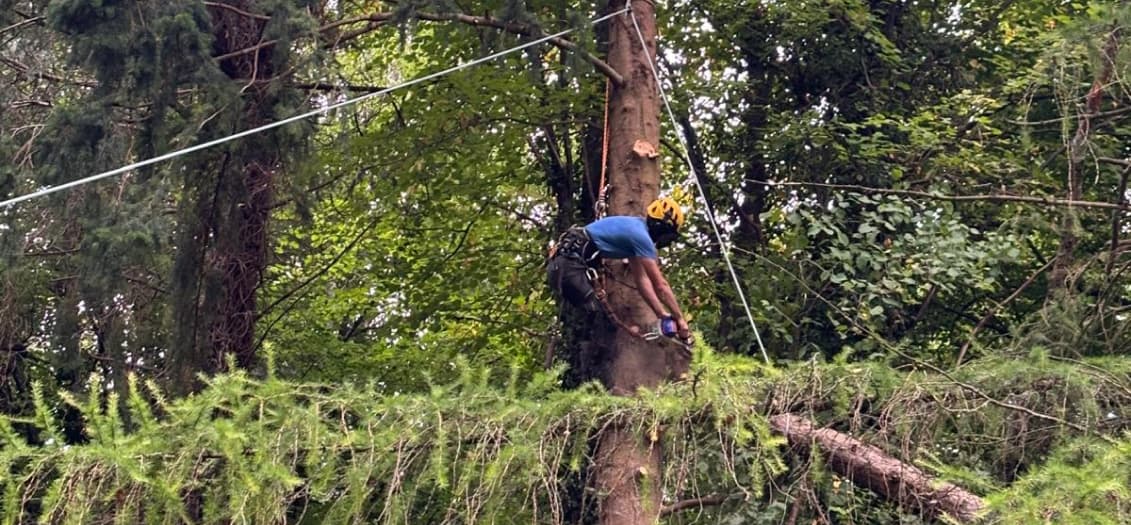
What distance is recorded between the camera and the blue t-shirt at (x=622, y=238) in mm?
6734

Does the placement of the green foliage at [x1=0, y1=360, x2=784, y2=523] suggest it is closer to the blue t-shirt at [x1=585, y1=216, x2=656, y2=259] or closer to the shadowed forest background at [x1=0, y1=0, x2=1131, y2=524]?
the shadowed forest background at [x1=0, y1=0, x2=1131, y2=524]

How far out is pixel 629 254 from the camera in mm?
6793

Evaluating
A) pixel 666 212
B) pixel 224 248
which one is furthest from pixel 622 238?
pixel 224 248

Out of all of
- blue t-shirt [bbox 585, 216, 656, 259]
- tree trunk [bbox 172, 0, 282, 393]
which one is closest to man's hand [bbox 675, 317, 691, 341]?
blue t-shirt [bbox 585, 216, 656, 259]

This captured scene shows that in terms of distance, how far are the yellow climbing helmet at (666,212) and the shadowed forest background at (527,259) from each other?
2.99 ft

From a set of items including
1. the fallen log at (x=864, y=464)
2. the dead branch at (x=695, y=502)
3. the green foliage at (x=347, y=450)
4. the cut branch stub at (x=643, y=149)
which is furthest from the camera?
the cut branch stub at (x=643, y=149)

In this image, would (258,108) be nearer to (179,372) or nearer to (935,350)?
(179,372)

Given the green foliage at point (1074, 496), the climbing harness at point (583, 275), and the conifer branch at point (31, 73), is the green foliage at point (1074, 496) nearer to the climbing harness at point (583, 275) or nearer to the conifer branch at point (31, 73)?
the climbing harness at point (583, 275)

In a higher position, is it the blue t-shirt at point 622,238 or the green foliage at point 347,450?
the blue t-shirt at point 622,238

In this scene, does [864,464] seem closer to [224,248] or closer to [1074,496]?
[1074,496]

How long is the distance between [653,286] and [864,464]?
1.84 meters

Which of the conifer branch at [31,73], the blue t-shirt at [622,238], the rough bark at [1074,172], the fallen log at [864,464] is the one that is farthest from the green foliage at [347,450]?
the conifer branch at [31,73]

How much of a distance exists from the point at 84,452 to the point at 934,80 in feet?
27.6

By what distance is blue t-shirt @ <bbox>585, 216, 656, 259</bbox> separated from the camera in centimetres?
673
